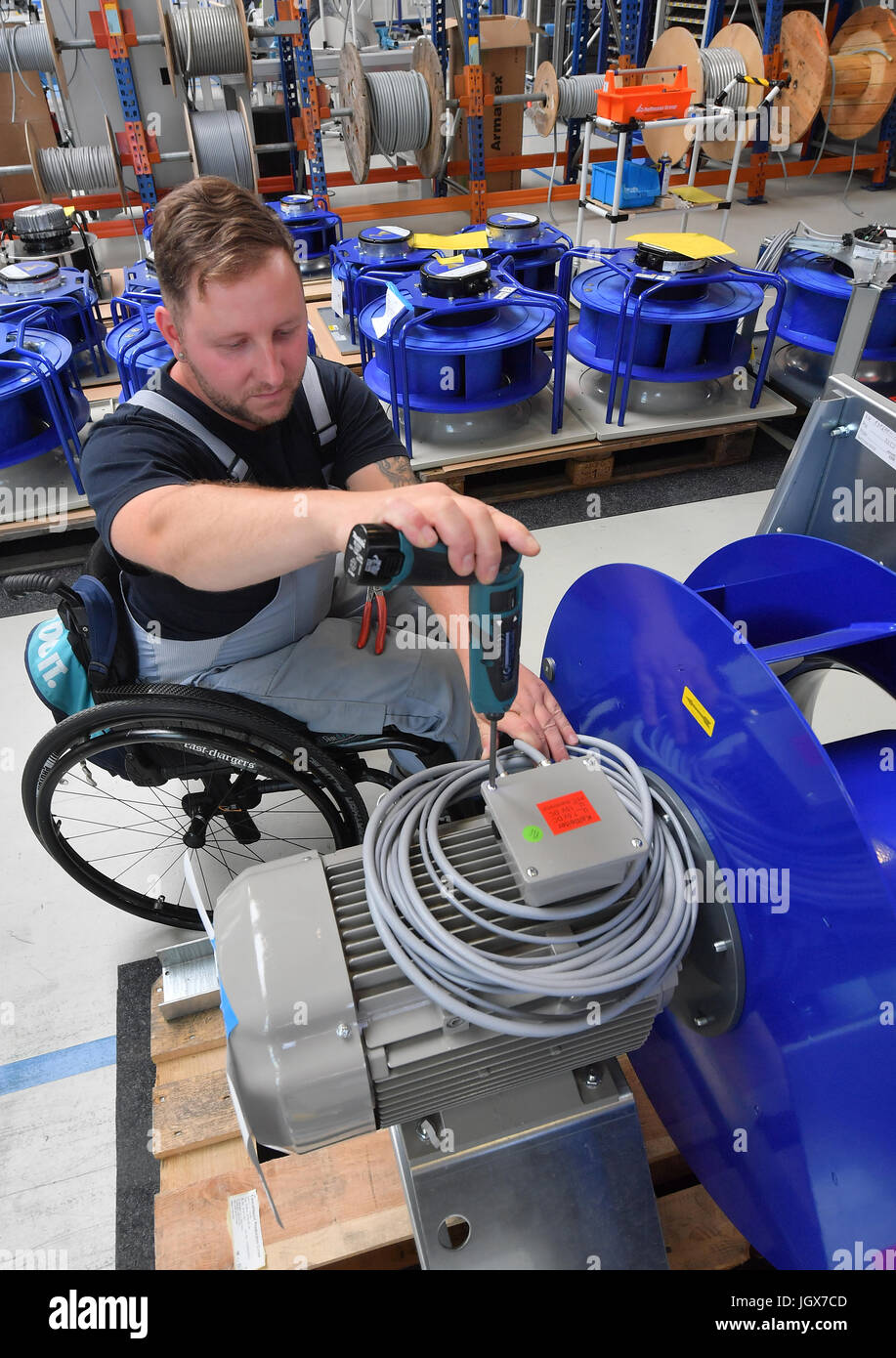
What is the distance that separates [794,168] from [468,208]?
3167 millimetres

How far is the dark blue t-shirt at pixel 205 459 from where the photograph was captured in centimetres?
133

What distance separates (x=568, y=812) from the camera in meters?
1.08

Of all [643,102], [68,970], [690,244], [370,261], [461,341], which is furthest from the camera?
[643,102]

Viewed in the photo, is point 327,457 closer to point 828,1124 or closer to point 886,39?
point 828,1124

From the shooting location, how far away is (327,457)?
1822 mm

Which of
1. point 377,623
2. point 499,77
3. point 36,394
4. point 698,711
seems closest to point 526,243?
point 36,394

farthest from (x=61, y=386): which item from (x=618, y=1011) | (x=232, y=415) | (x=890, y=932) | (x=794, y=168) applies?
(x=794, y=168)

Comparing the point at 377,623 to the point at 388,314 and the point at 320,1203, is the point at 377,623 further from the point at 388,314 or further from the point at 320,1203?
the point at 388,314

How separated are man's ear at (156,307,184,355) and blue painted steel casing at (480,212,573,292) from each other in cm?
289

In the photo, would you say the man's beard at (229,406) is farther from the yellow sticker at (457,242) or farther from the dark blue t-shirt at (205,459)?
the yellow sticker at (457,242)

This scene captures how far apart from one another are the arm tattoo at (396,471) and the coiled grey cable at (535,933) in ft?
2.75

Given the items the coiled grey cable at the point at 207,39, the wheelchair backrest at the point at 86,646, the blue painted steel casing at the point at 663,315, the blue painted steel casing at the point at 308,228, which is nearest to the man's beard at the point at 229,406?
the wheelchair backrest at the point at 86,646

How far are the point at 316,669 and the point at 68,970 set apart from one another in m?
0.98

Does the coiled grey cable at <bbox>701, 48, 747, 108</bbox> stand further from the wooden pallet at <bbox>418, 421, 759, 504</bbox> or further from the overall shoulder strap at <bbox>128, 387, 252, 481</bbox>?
the overall shoulder strap at <bbox>128, 387, 252, 481</bbox>
